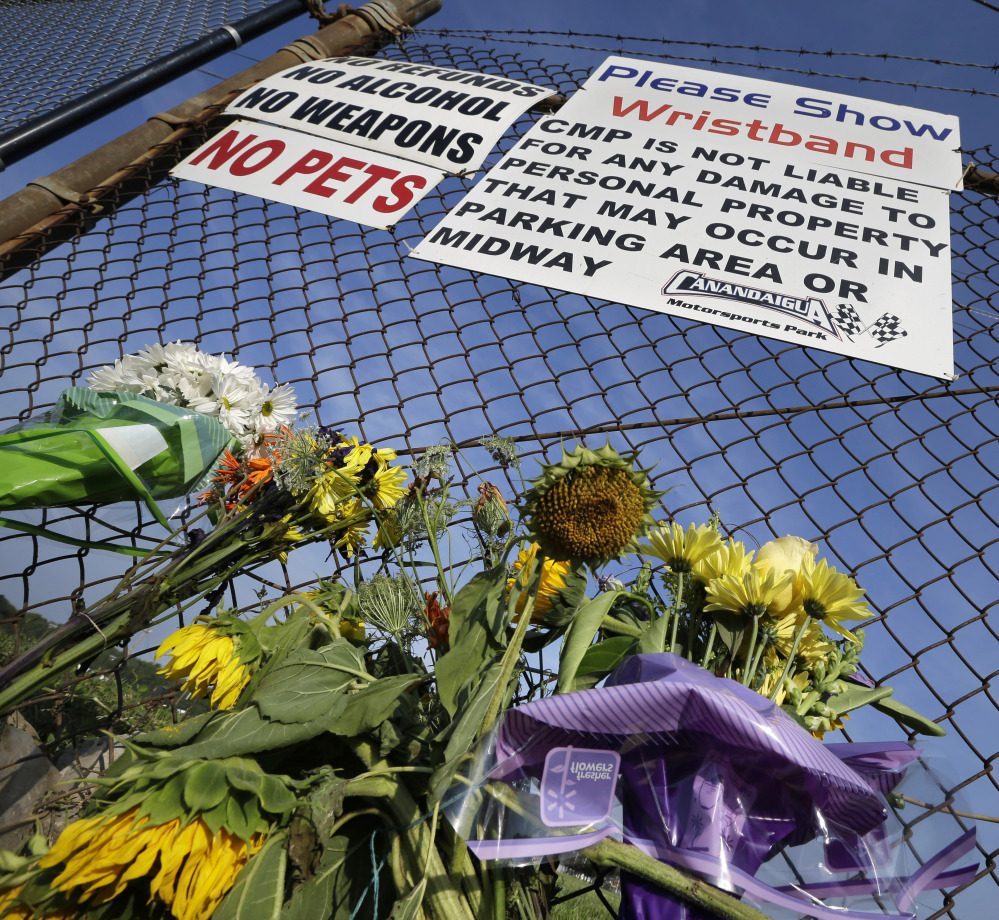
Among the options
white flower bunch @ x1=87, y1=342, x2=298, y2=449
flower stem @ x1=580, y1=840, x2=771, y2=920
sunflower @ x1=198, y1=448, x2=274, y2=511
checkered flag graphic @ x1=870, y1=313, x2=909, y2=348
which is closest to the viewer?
flower stem @ x1=580, y1=840, x2=771, y2=920

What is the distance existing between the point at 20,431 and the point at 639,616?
3.63ft

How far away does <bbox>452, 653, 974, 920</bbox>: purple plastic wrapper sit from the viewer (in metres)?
0.54

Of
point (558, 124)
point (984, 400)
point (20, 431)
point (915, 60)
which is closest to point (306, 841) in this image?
point (20, 431)

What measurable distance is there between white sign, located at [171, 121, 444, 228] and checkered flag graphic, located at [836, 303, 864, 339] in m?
1.42

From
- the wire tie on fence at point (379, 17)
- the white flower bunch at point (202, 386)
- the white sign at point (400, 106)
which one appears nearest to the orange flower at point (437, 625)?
the white flower bunch at point (202, 386)

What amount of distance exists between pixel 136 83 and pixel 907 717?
3.16 meters

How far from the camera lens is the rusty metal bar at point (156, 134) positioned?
93.7 inches

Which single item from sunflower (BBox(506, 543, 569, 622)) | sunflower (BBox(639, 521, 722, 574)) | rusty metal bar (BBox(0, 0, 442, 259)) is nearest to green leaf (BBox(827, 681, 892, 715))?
sunflower (BBox(639, 521, 722, 574))

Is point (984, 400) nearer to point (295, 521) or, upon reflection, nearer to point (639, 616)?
point (639, 616)

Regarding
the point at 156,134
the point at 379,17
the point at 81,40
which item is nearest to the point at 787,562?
the point at 156,134

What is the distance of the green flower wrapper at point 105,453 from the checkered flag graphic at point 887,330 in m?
1.73

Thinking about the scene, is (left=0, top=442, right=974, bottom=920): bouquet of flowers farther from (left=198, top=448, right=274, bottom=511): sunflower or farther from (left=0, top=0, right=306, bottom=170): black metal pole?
(left=0, top=0, right=306, bottom=170): black metal pole

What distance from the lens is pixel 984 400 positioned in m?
2.04

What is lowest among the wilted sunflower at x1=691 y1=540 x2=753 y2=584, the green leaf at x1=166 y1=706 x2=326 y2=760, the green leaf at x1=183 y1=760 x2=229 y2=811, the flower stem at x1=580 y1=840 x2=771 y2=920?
the wilted sunflower at x1=691 y1=540 x2=753 y2=584
